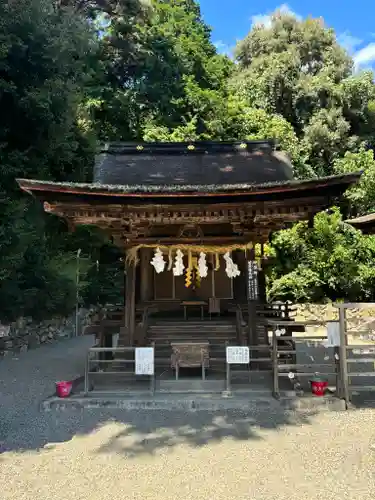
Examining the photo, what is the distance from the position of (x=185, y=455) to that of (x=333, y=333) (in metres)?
3.37

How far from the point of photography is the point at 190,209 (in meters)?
8.25

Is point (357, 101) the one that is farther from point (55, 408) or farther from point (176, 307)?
point (55, 408)

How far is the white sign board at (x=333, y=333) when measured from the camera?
22.9 ft

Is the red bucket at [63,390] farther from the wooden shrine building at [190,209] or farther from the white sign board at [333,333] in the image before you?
the white sign board at [333,333]

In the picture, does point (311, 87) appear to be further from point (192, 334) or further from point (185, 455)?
point (185, 455)

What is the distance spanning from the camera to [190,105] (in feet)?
79.5

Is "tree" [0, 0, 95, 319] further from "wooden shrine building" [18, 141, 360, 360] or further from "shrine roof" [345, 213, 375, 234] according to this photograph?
"shrine roof" [345, 213, 375, 234]

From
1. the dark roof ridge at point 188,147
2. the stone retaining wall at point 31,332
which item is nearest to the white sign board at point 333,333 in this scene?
the dark roof ridge at point 188,147

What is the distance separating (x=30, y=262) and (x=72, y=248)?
18.6ft

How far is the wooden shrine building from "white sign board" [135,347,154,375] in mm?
1414

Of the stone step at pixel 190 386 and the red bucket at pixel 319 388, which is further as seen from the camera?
the stone step at pixel 190 386

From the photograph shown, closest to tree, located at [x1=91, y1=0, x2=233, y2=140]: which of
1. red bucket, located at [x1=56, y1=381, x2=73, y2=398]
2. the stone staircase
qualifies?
the stone staircase

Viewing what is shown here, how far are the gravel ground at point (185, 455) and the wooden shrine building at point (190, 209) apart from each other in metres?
2.57

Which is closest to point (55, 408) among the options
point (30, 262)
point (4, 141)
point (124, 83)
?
point (30, 262)
